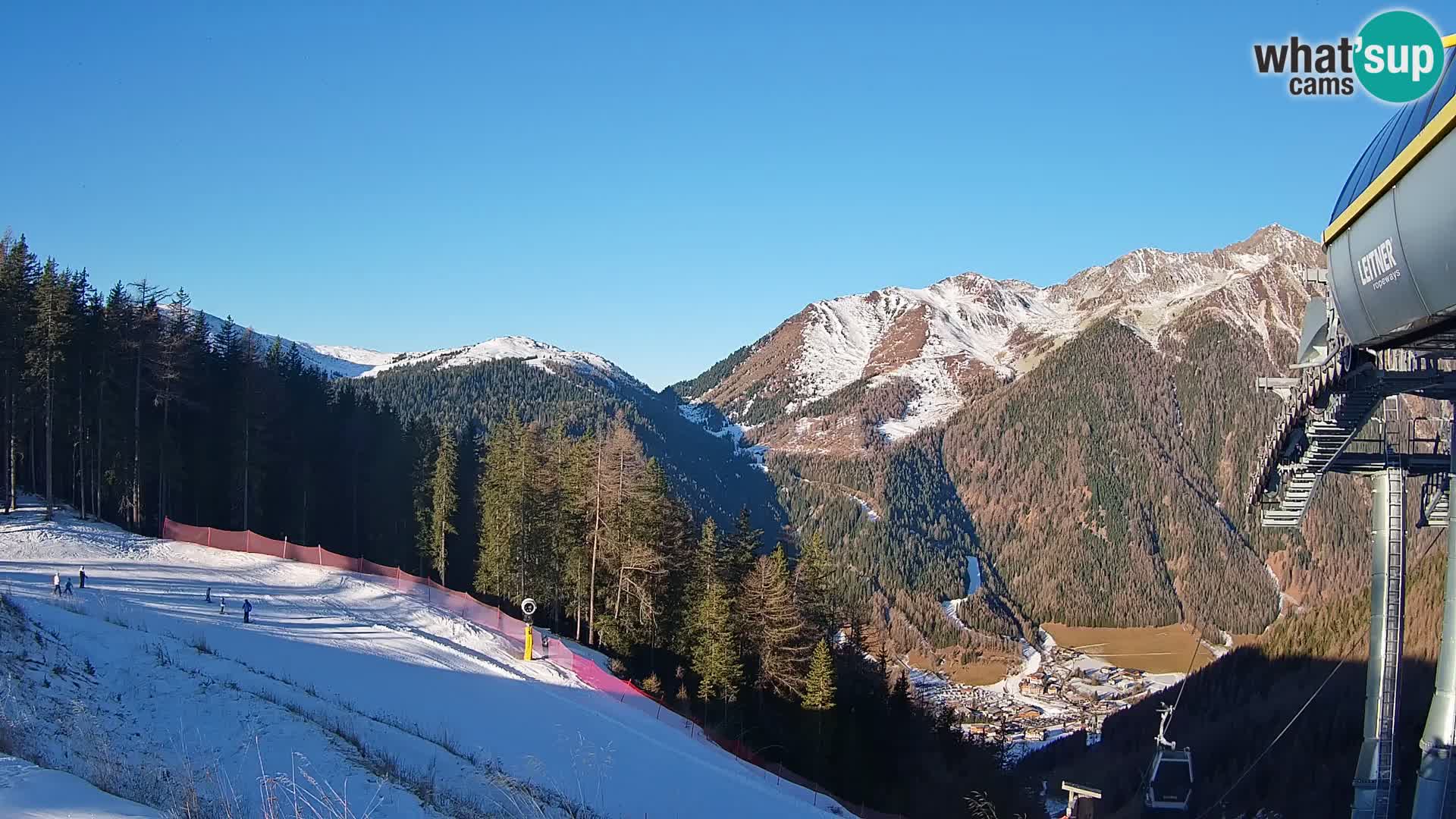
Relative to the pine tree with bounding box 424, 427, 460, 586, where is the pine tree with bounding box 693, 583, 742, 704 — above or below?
below

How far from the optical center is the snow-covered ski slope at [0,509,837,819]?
11453 millimetres

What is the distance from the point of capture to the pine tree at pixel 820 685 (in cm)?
3294

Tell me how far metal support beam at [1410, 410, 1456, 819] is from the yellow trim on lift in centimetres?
732

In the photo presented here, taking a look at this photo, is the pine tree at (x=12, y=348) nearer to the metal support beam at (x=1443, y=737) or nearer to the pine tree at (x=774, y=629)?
the pine tree at (x=774, y=629)

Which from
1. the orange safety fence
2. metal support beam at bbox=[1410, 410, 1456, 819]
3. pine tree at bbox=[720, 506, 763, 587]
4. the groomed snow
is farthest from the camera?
pine tree at bbox=[720, 506, 763, 587]

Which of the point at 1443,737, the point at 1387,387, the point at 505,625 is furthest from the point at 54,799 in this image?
the point at 505,625

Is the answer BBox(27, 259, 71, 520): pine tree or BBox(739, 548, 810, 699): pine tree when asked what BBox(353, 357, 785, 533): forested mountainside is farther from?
BBox(27, 259, 71, 520): pine tree

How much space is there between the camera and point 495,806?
9.38 m

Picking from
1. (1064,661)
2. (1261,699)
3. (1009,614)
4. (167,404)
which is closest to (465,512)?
(167,404)

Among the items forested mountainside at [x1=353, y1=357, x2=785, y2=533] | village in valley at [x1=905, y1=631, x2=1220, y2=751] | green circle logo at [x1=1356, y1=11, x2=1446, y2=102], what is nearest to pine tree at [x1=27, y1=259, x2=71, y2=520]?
green circle logo at [x1=1356, y1=11, x2=1446, y2=102]

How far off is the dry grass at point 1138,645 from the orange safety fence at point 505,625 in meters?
137

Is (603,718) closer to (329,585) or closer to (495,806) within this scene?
(495,806)

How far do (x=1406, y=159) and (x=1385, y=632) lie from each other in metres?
12.6

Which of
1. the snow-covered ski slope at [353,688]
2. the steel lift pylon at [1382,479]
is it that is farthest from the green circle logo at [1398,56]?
the snow-covered ski slope at [353,688]
